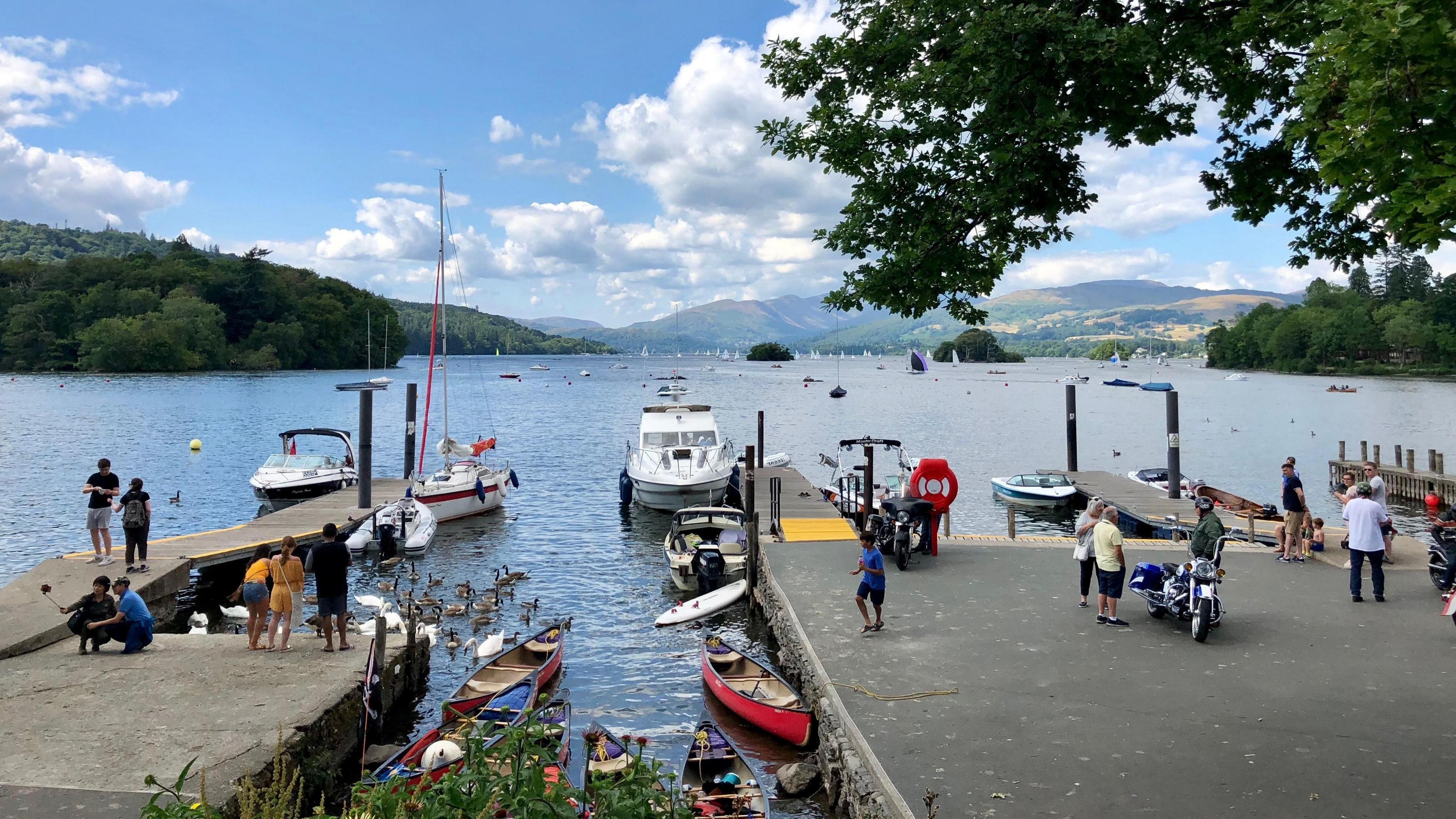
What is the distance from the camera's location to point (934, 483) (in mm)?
17234

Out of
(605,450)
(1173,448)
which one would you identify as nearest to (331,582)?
(1173,448)

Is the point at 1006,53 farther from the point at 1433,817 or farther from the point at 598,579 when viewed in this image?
the point at 598,579

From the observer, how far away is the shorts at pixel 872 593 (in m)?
12.3

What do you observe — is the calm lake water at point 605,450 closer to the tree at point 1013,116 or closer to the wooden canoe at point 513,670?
the wooden canoe at point 513,670

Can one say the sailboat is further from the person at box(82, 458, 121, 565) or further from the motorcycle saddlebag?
the motorcycle saddlebag

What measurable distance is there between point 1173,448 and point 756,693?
21238 millimetres

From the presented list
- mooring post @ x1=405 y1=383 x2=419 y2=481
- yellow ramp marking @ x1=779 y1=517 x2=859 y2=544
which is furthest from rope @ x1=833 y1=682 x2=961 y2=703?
mooring post @ x1=405 y1=383 x2=419 y2=481

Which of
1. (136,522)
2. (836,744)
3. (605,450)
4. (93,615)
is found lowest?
(605,450)

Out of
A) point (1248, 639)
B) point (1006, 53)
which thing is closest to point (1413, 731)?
point (1248, 639)

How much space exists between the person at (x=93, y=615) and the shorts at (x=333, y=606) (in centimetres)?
287

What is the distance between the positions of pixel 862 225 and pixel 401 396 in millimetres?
118966

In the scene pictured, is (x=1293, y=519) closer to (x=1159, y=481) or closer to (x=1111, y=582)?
(x=1111, y=582)

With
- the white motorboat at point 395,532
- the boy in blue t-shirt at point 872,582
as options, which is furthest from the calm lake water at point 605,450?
the boy in blue t-shirt at point 872,582

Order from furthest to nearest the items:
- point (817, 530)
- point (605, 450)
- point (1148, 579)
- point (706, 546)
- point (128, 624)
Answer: point (605, 450), point (817, 530), point (706, 546), point (1148, 579), point (128, 624)
